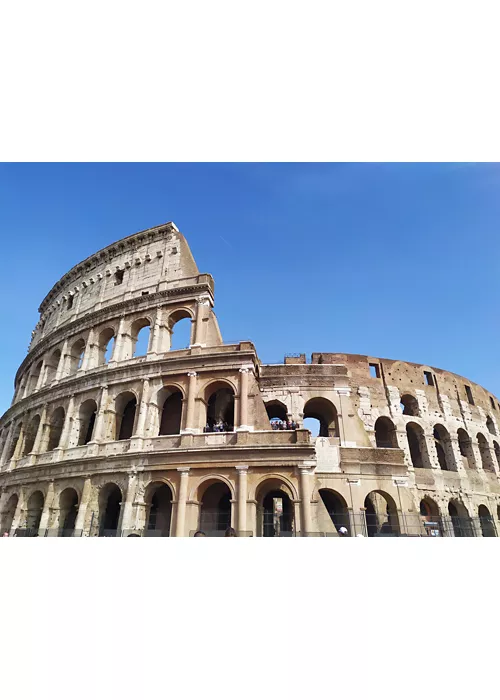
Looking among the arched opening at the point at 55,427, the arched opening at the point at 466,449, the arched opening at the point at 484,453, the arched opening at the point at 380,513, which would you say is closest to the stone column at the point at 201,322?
the arched opening at the point at 55,427

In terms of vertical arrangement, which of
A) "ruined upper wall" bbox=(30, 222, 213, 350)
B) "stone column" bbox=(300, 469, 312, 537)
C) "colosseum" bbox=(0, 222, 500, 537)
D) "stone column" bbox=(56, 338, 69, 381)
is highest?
"ruined upper wall" bbox=(30, 222, 213, 350)

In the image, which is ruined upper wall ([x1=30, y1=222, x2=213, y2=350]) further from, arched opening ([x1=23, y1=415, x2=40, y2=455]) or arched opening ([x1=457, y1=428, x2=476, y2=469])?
arched opening ([x1=457, y1=428, x2=476, y2=469])

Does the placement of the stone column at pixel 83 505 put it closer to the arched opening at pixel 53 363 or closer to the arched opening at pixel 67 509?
the arched opening at pixel 67 509

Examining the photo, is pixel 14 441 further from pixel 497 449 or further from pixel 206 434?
pixel 497 449

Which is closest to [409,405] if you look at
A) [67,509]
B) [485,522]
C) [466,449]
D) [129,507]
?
[466,449]

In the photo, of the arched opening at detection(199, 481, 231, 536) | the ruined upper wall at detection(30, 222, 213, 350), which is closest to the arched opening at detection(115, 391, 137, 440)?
the arched opening at detection(199, 481, 231, 536)

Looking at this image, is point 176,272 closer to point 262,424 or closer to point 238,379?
point 238,379
